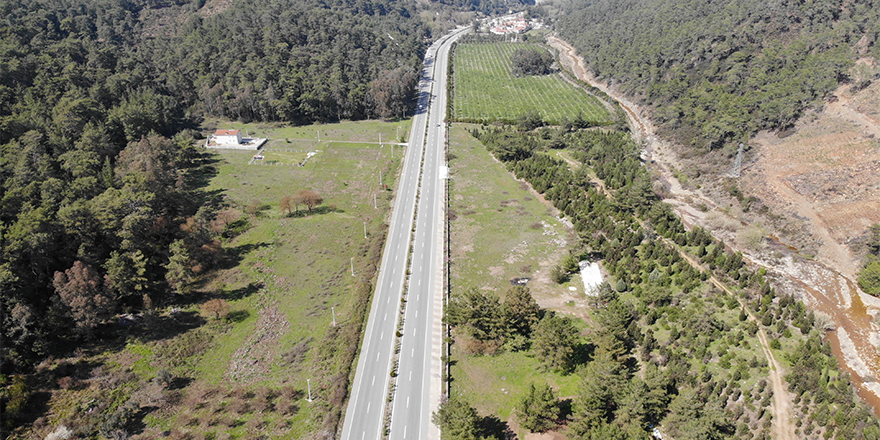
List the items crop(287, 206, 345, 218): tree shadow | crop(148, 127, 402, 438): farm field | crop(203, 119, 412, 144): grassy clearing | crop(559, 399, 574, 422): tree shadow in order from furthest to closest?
crop(203, 119, 412, 144): grassy clearing
crop(287, 206, 345, 218): tree shadow
crop(148, 127, 402, 438): farm field
crop(559, 399, 574, 422): tree shadow

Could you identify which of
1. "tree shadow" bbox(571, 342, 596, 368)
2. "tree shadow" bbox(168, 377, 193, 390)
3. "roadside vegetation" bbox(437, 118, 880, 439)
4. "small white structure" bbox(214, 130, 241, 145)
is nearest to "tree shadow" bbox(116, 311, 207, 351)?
"tree shadow" bbox(168, 377, 193, 390)

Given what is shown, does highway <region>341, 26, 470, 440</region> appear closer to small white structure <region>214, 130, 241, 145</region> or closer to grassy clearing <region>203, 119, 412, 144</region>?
grassy clearing <region>203, 119, 412, 144</region>

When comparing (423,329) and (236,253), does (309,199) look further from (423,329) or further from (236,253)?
(423,329)

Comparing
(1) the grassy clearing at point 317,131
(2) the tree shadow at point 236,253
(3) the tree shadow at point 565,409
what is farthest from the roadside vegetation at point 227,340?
(1) the grassy clearing at point 317,131

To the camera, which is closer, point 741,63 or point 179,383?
point 179,383

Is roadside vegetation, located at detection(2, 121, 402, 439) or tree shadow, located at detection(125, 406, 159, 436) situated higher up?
roadside vegetation, located at detection(2, 121, 402, 439)

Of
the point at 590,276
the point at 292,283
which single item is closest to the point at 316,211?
the point at 292,283

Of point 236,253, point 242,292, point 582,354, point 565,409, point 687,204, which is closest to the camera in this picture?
point 565,409
